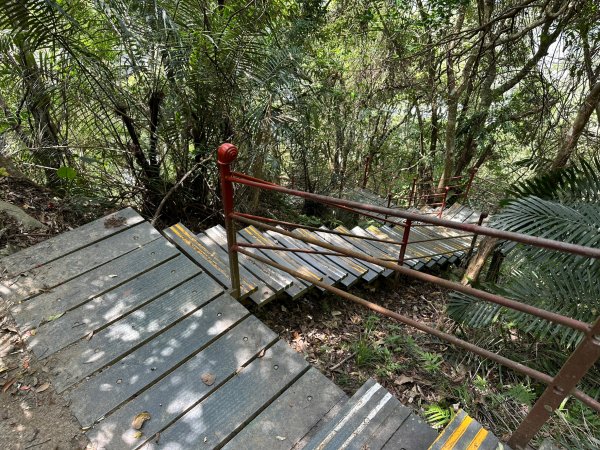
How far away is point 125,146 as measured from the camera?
140 inches

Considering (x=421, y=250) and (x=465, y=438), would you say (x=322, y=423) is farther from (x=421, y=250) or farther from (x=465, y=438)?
(x=421, y=250)

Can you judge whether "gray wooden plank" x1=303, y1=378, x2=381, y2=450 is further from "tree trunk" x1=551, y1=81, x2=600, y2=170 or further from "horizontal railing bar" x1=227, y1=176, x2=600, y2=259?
"tree trunk" x1=551, y1=81, x2=600, y2=170

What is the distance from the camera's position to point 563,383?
1245mm

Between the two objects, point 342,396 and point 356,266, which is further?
point 356,266

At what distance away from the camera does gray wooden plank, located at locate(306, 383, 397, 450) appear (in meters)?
Answer: 1.56

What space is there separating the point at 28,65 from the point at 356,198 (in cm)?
600

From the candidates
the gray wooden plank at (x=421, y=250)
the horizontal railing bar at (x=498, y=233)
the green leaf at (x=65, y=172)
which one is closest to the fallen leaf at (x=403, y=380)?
the horizontal railing bar at (x=498, y=233)

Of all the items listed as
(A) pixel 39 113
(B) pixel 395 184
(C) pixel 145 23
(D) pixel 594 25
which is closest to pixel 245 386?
(C) pixel 145 23

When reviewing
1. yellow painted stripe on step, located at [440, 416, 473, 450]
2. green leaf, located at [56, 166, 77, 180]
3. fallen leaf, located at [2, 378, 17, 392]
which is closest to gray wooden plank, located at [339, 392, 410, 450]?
yellow painted stripe on step, located at [440, 416, 473, 450]

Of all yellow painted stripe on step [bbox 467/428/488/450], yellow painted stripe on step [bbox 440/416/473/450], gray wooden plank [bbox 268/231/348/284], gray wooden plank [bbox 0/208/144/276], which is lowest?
gray wooden plank [bbox 268/231/348/284]

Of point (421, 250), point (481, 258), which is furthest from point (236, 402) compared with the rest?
point (421, 250)

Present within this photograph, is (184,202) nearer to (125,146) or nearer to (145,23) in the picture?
(125,146)

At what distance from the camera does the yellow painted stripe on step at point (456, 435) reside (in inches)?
59.2

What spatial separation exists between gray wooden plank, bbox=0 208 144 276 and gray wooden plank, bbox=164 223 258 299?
1.09 feet
